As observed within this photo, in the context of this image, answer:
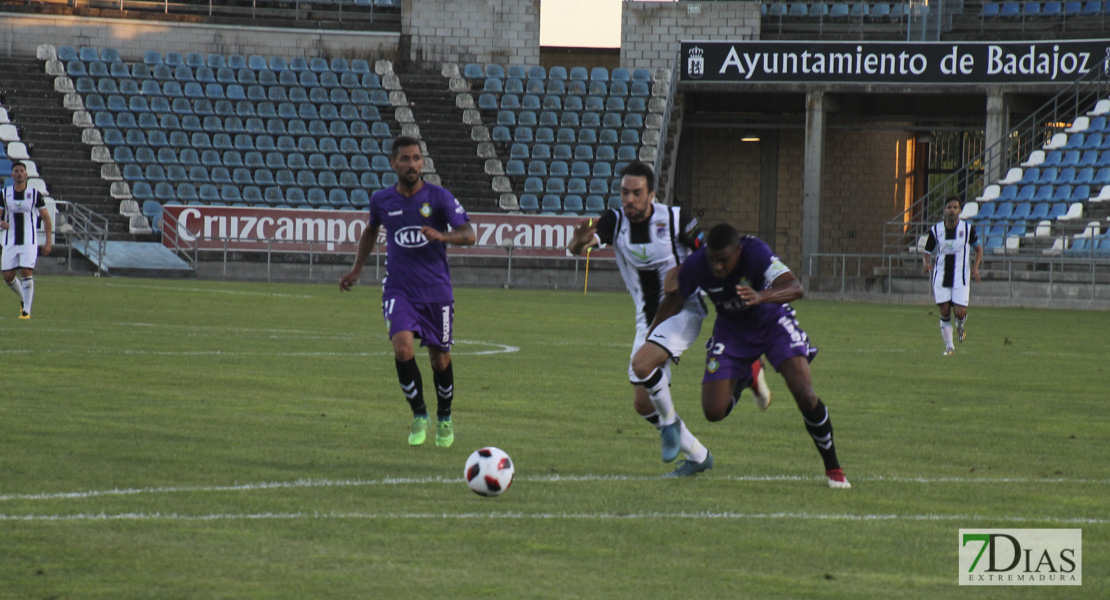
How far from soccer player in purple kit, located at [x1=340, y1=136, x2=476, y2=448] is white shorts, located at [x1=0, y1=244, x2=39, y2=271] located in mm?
11691

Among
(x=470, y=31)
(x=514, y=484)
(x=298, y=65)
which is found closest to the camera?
(x=514, y=484)

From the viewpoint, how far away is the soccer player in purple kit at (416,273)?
30.4 feet

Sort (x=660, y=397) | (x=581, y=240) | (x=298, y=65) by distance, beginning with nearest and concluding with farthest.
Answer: (x=660, y=397) → (x=581, y=240) → (x=298, y=65)

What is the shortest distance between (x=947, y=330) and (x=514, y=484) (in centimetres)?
1176

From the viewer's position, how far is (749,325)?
777 centimetres

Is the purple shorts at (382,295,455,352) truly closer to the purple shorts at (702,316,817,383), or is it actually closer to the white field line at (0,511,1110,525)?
the purple shorts at (702,316,817,383)

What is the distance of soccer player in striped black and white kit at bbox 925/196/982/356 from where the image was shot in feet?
62.4

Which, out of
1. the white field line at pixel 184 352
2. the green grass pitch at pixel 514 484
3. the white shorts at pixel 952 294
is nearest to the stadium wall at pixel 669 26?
the white shorts at pixel 952 294

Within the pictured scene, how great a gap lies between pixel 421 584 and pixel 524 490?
84.4 inches

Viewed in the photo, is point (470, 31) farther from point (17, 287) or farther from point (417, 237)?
point (417, 237)

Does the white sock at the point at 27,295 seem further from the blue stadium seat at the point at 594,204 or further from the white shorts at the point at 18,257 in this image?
the blue stadium seat at the point at 594,204

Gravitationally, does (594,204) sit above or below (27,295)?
above

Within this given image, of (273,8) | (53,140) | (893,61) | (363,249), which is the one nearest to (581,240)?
(363,249)

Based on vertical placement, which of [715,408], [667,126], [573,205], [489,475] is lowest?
[489,475]
